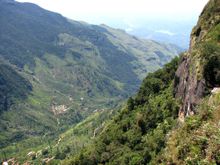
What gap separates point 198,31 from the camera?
7450 cm

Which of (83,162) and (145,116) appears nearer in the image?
(145,116)

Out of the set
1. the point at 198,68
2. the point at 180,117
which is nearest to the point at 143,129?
the point at 180,117

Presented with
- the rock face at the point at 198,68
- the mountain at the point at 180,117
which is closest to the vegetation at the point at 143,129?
the mountain at the point at 180,117

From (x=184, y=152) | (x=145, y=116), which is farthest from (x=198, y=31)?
(x=184, y=152)

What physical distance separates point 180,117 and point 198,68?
10564 millimetres

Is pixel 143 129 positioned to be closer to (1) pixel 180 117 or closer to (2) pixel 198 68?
(1) pixel 180 117

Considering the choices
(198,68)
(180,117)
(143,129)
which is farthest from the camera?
(143,129)

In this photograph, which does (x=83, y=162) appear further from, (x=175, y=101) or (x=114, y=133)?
(x=175, y=101)

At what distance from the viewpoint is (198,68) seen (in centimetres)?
5347

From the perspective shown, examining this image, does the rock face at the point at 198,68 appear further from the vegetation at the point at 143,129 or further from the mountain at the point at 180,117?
the vegetation at the point at 143,129

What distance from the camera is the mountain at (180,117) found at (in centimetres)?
2299

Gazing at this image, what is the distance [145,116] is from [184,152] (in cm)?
6016

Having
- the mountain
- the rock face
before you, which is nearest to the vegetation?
the mountain

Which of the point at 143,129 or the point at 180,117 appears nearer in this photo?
the point at 180,117
